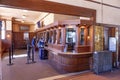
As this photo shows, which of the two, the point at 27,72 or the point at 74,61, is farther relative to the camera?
the point at 27,72

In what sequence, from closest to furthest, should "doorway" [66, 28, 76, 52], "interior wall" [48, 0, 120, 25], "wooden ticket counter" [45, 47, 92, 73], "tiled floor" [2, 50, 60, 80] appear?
"tiled floor" [2, 50, 60, 80], "interior wall" [48, 0, 120, 25], "wooden ticket counter" [45, 47, 92, 73], "doorway" [66, 28, 76, 52]

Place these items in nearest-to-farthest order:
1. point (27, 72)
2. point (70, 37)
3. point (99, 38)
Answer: point (27, 72) < point (99, 38) < point (70, 37)

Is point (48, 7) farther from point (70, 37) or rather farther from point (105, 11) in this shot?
point (105, 11)

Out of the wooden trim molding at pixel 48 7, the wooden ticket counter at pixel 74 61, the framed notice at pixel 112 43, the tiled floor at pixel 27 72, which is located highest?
the wooden trim molding at pixel 48 7

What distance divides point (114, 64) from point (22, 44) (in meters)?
12.1

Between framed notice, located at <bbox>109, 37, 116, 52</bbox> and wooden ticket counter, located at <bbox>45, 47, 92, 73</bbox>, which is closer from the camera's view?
wooden ticket counter, located at <bbox>45, 47, 92, 73</bbox>

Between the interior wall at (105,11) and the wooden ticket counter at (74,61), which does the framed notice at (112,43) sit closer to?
the interior wall at (105,11)

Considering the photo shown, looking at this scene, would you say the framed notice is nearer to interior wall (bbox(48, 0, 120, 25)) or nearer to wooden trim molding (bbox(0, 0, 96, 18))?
interior wall (bbox(48, 0, 120, 25))

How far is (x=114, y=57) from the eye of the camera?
592cm

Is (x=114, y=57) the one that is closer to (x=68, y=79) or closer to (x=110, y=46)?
(x=110, y=46)

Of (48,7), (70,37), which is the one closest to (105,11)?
(70,37)

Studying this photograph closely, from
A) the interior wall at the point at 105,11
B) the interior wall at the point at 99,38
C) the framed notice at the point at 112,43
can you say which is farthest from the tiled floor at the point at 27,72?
the interior wall at the point at 105,11

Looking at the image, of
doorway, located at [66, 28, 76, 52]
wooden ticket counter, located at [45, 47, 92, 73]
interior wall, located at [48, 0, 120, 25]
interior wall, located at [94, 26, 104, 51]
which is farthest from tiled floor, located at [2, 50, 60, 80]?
interior wall, located at [48, 0, 120, 25]

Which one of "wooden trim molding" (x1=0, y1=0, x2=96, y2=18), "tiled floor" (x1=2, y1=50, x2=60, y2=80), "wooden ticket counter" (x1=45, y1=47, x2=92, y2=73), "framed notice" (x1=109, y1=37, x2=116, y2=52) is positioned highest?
"wooden trim molding" (x1=0, y1=0, x2=96, y2=18)
